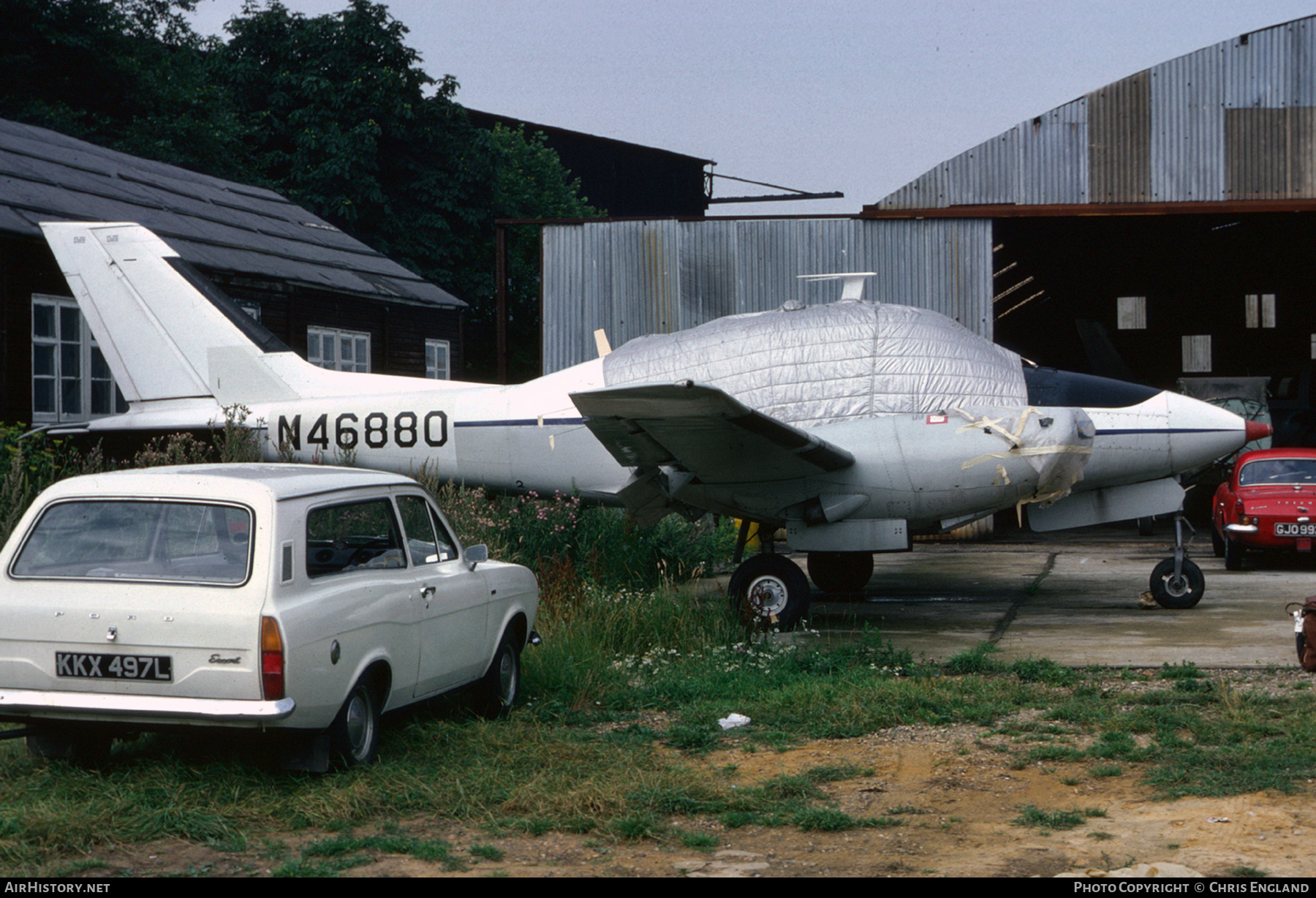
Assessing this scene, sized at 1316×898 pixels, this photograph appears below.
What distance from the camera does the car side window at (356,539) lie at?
23.1 feet

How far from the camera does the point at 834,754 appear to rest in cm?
716

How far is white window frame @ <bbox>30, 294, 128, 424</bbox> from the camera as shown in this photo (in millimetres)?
18016

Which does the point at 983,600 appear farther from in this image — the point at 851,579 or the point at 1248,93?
the point at 1248,93

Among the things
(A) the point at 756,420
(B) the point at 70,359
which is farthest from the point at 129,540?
(B) the point at 70,359

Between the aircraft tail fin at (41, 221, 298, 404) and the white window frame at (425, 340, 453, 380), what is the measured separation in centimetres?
1495

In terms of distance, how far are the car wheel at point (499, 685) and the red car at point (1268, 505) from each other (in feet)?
37.8

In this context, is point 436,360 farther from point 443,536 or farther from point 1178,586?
point 443,536

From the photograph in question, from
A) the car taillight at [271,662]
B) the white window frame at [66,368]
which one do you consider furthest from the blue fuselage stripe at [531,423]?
the white window frame at [66,368]

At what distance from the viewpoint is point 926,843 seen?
540cm

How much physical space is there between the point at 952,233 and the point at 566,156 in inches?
1508

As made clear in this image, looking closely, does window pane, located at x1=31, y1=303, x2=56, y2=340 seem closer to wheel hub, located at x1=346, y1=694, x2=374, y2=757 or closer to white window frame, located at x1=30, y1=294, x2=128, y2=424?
white window frame, located at x1=30, y1=294, x2=128, y2=424

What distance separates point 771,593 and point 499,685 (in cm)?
430

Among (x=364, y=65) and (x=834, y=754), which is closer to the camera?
(x=834, y=754)

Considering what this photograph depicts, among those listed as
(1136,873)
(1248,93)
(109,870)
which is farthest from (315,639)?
(1248,93)
